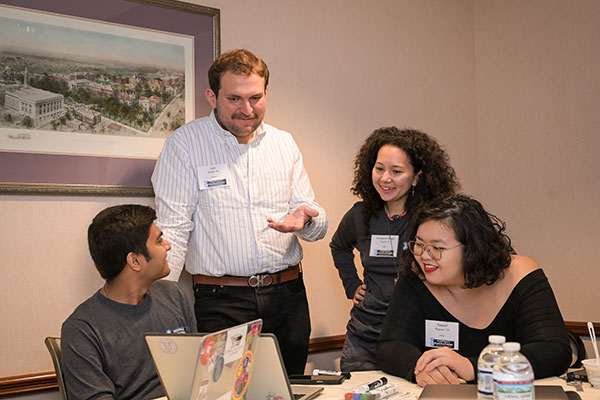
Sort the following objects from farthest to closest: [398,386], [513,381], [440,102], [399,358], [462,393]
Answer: [440,102], [399,358], [398,386], [462,393], [513,381]

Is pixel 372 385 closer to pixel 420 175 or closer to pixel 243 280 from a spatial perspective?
pixel 243 280

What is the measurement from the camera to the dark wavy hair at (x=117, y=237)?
2303 millimetres

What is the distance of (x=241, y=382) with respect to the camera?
Result: 1.60 metres

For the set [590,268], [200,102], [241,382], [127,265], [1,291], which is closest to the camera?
[241,382]

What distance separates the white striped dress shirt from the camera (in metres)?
2.75

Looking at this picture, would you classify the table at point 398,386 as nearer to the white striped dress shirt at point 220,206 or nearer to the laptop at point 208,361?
the laptop at point 208,361

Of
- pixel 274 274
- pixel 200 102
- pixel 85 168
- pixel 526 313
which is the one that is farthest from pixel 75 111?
pixel 526 313

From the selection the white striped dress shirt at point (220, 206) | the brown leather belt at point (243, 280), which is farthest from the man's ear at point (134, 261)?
the brown leather belt at point (243, 280)

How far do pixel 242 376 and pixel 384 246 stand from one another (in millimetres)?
1500

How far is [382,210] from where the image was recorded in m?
3.11

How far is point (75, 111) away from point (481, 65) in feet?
9.94

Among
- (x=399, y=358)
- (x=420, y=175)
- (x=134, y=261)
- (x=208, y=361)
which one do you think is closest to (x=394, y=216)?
(x=420, y=175)

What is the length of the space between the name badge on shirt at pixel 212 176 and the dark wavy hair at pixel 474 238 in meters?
0.97

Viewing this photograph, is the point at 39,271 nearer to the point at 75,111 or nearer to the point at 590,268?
the point at 75,111
